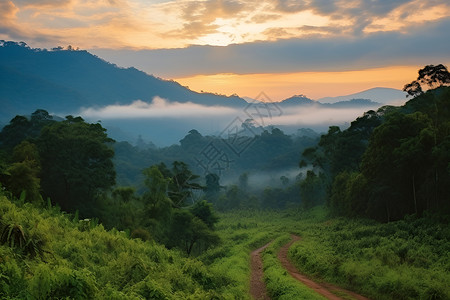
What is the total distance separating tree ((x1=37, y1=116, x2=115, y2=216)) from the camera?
130ft

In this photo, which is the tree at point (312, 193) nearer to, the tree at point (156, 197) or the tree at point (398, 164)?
the tree at point (398, 164)

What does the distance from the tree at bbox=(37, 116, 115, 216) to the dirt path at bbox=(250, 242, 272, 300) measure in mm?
18386

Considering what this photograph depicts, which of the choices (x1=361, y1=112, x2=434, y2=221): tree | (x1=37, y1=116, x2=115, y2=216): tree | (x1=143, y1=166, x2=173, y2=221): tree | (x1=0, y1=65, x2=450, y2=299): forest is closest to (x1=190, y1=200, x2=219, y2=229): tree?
(x1=0, y1=65, x2=450, y2=299): forest

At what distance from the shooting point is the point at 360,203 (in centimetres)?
4506

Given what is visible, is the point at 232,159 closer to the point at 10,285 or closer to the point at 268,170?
the point at 268,170

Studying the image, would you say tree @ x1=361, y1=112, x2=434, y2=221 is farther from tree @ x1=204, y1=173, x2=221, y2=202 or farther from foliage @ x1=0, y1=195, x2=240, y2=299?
tree @ x1=204, y1=173, x2=221, y2=202

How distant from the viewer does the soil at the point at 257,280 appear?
1960 cm

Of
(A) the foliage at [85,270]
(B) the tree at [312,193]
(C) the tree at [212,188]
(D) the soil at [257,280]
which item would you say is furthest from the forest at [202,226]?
(C) the tree at [212,188]

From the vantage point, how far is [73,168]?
39969mm

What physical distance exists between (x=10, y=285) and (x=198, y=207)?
125 ft

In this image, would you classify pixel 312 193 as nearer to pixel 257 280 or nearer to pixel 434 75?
pixel 434 75

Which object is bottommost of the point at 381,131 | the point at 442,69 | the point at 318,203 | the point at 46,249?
the point at 318,203

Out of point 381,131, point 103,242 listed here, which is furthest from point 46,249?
point 381,131

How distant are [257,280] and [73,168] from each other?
2458 cm
